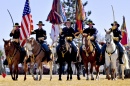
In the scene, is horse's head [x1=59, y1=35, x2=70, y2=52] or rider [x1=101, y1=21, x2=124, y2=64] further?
rider [x1=101, y1=21, x2=124, y2=64]

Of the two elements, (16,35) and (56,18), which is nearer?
(16,35)

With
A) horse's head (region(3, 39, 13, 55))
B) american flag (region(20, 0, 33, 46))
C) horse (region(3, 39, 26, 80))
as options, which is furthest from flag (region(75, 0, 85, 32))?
horse's head (region(3, 39, 13, 55))

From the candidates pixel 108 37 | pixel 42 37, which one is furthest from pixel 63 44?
pixel 108 37

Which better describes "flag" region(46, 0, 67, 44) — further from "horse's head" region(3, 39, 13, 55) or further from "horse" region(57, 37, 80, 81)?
"horse's head" region(3, 39, 13, 55)

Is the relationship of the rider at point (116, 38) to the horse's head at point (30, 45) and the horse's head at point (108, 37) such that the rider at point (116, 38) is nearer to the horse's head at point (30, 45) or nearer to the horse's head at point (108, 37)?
the horse's head at point (108, 37)

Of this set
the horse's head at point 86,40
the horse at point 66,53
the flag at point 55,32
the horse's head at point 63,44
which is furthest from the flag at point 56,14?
the horse's head at point 86,40

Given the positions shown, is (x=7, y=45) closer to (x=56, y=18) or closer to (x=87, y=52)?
(x=87, y=52)

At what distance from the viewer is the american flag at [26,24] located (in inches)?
1168

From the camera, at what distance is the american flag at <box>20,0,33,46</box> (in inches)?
1168

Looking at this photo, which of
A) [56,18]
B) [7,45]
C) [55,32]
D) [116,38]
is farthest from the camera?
[56,18]

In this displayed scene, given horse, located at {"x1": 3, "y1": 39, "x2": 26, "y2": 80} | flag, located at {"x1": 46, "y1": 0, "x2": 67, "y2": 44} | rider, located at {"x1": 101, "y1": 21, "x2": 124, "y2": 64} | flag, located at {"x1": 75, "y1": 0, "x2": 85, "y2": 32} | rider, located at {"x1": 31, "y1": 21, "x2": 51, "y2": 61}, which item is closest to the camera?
horse, located at {"x1": 3, "y1": 39, "x2": 26, "y2": 80}

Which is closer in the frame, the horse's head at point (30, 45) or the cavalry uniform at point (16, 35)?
the cavalry uniform at point (16, 35)

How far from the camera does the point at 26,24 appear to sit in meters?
30.8

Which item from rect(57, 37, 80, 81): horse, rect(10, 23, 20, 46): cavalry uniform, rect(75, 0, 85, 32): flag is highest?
rect(75, 0, 85, 32): flag
